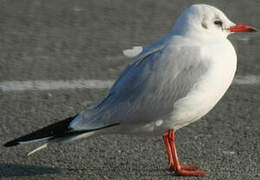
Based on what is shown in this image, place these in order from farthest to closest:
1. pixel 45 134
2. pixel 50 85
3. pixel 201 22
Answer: pixel 50 85
pixel 201 22
pixel 45 134

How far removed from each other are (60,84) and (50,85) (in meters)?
0.09

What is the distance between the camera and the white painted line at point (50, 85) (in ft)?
16.5

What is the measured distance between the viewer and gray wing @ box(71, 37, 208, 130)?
136 inches

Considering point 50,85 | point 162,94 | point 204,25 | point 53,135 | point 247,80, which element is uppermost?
point 204,25

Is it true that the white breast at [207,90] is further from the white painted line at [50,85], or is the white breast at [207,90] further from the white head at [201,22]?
the white painted line at [50,85]

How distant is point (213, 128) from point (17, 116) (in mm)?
1565

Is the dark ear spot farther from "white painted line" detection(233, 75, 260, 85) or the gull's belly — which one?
"white painted line" detection(233, 75, 260, 85)

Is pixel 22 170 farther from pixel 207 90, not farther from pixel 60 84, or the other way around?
pixel 60 84

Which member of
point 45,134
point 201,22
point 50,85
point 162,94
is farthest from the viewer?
point 50,85

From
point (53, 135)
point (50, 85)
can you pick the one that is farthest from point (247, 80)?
point (53, 135)

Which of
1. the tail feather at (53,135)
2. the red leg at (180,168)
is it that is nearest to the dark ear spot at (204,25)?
the red leg at (180,168)

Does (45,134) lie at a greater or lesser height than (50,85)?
greater

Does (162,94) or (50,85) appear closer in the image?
(162,94)

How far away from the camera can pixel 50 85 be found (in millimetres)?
5117
